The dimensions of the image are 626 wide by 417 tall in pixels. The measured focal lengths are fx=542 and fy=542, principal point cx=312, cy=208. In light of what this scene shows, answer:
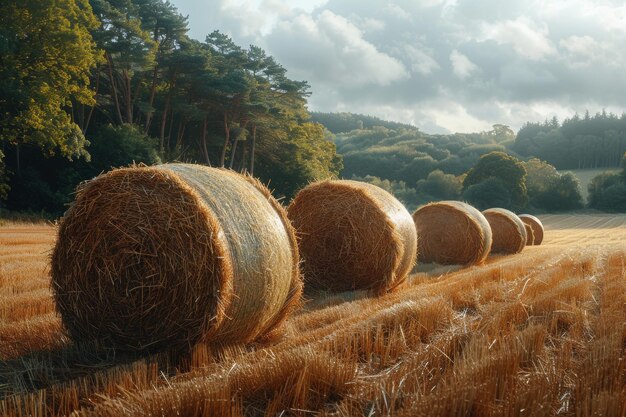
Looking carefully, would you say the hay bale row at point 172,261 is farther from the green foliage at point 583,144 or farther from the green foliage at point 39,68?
the green foliage at point 583,144

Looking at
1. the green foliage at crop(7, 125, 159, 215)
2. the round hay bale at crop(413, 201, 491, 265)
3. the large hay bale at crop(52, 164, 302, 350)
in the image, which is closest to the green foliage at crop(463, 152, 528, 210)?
the green foliage at crop(7, 125, 159, 215)

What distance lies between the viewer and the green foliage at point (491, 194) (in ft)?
187

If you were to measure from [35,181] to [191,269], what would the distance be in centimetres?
2753

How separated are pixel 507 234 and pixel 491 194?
4103 centimetres

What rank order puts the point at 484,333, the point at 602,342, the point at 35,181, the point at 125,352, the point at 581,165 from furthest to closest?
the point at 581,165 < the point at 35,181 < the point at 125,352 < the point at 484,333 < the point at 602,342

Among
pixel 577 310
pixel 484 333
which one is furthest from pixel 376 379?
pixel 577 310

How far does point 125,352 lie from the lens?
4602 millimetres

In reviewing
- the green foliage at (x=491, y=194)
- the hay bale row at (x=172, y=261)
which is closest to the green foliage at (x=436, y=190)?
the green foliage at (x=491, y=194)

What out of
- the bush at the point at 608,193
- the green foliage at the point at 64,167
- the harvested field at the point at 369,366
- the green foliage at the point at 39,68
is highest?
the green foliage at the point at 39,68

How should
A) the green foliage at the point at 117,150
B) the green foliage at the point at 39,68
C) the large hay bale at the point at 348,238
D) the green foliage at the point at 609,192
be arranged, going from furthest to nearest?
the green foliage at the point at 609,192 < the green foliage at the point at 117,150 < the green foliage at the point at 39,68 < the large hay bale at the point at 348,238

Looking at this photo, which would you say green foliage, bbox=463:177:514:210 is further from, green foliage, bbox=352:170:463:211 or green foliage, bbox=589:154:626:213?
green foliage, bbox=352:170:463:211

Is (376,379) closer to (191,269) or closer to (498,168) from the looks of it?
(191,269)

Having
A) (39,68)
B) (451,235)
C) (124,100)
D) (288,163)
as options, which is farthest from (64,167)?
(451,235)

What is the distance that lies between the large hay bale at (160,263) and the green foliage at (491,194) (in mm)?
54945
